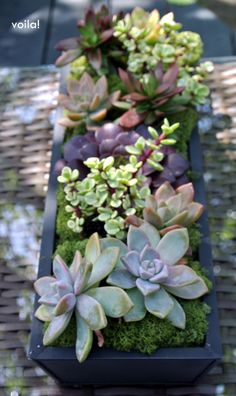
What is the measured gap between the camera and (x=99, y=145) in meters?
0.94

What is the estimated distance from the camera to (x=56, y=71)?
4.49ft

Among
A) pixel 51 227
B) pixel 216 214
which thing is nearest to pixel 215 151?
pixel 216 214

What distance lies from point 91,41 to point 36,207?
1.30 feet

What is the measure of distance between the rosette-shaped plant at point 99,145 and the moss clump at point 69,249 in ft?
0.44

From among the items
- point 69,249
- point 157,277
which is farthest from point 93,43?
point 157,277

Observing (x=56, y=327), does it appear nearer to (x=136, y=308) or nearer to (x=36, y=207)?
(x=136, y=308)

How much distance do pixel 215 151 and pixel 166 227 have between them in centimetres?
42

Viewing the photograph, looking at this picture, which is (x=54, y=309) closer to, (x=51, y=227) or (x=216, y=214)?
(x=51, y=227)

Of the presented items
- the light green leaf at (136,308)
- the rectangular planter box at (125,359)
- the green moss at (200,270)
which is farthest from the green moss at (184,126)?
the light green leaf at (136,308)

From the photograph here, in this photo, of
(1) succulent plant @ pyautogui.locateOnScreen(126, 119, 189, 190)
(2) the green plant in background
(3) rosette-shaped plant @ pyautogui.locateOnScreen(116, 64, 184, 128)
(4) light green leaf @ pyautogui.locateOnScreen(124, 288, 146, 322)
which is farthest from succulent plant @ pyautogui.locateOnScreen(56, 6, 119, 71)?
(4) light green leaf @ pyautogui.locateOnScreen(124, 288, 146, 322)

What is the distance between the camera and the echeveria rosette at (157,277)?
0.75 m

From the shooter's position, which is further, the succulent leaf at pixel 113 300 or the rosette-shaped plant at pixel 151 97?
the rosette-shaped plant at pixel 151 97

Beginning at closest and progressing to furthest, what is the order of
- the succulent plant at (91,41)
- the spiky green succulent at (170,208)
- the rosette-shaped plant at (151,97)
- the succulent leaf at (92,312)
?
the succulent leaf at (92,312) → the spiky green succulent at (170,208) → the rosette-shaped plant at (151,97) → the succulent plant at (91,41)

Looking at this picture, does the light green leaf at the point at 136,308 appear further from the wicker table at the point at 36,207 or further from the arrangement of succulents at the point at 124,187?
the wicker table at the point at 36,207
